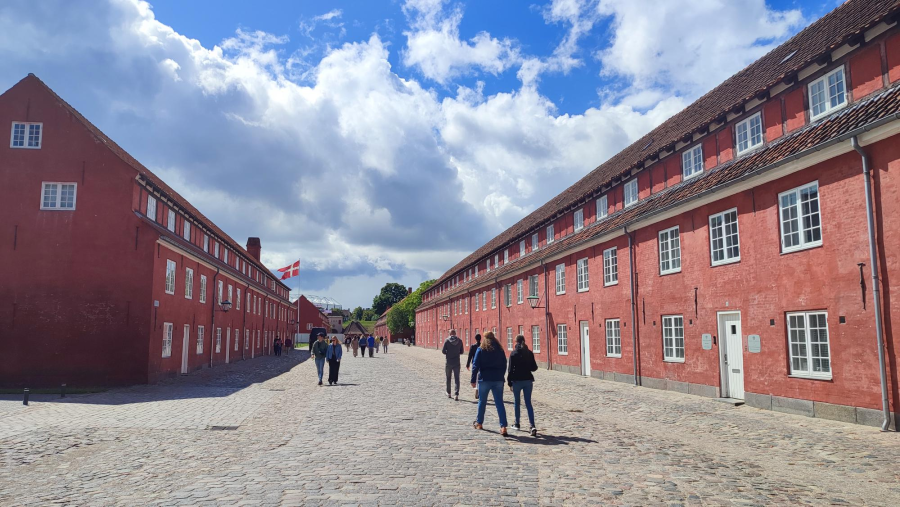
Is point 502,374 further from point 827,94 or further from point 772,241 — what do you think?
point 827,94

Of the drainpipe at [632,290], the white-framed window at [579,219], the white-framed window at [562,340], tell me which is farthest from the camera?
the white-framed window at [562,340]

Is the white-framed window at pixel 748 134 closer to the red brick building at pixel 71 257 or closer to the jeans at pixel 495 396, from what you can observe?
the jeans at pixel 495 396

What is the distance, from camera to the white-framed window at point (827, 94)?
12742mm

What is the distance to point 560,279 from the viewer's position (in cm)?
2689

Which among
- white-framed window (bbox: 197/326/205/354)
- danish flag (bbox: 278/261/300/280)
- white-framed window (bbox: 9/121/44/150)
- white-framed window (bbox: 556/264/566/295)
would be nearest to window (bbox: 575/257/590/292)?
white-framed window (bbox: 556/264/566/295)

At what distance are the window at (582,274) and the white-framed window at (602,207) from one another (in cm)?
185

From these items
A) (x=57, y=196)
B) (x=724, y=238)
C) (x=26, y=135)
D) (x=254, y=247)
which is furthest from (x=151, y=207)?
(x=254, y=247)

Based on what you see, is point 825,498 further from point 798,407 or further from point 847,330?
point 798,407

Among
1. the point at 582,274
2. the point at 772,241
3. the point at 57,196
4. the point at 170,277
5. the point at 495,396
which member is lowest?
the point at 495,396

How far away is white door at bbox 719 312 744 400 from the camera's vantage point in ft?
49.0

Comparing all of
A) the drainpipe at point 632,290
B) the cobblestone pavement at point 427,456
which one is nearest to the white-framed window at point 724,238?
the cobblestone pavement at point 427,456

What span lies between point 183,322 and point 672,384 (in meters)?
19.4

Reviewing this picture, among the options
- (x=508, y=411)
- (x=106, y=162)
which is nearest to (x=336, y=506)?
(x=508, y=411)

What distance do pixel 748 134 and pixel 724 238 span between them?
272cm
